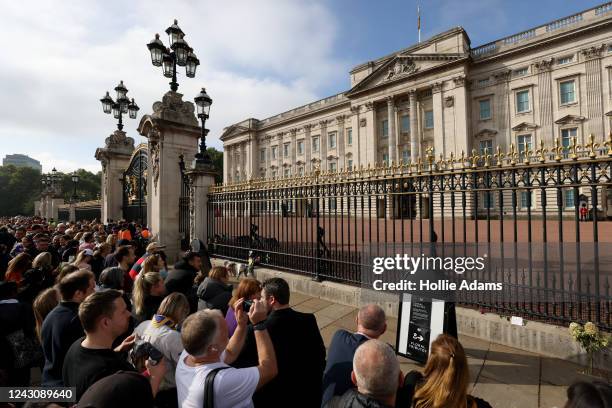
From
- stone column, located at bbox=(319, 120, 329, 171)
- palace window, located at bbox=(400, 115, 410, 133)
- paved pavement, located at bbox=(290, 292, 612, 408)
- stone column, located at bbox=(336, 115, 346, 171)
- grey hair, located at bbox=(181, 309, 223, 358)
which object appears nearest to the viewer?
grey hair, located at bbox=(181, 309, 223, 358)

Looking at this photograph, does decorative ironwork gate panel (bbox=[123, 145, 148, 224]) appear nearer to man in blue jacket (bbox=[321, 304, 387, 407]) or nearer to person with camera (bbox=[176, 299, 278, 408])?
person with camera (bbox=[176, 299, 278, 408])

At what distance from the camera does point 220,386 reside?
1.94 m

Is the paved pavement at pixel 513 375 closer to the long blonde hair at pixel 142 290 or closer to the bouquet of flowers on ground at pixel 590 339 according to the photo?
the bouquet of flowers on ground at pixel 590 339

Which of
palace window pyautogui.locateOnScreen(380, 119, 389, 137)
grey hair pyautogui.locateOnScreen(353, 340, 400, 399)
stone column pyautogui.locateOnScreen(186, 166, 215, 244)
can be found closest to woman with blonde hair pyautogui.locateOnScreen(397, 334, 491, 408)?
grey hair pyautogui.locateOnScreen(353, 340, 400, 399)

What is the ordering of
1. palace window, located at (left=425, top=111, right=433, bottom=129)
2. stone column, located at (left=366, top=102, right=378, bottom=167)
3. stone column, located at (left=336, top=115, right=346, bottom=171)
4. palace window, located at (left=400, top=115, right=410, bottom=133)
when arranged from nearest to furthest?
1. palace window, located at (left=425, top=111, right=433, bottom=129)
2. palace window, located at (left=400, top=115, right=410, bottom=133)
3. stone column, located at (left=366, top=102, right=378, bottom=167)
4. stone column, located at (left=336, top=115, right=346, bottom=171)

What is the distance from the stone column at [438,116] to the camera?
3603cm

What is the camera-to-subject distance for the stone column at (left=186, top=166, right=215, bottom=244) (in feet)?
34.8

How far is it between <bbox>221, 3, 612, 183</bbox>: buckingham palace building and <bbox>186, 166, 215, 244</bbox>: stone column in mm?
12147

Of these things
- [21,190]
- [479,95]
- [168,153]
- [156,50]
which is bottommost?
[168,153]

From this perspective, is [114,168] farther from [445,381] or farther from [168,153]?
[445,381]

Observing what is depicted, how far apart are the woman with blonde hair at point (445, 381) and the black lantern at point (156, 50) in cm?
1136

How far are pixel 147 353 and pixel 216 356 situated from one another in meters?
0.52
